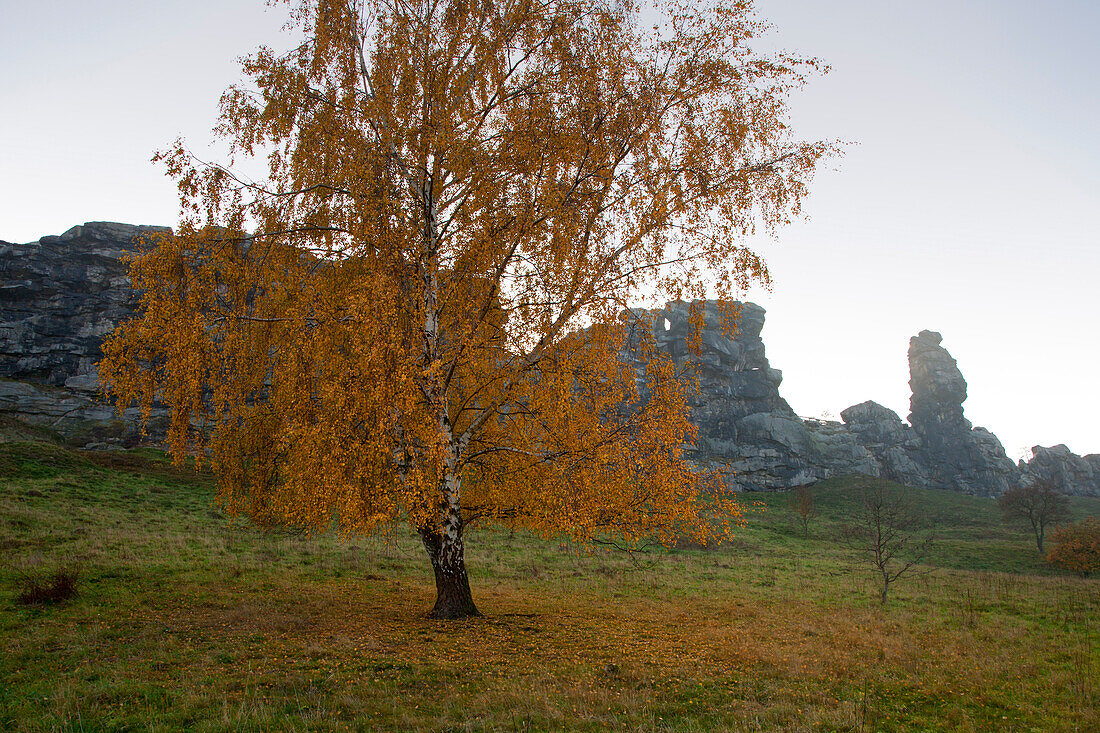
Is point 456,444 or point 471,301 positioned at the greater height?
point 471,301

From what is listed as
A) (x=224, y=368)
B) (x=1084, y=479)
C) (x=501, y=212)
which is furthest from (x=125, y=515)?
(x=1084, y=479)

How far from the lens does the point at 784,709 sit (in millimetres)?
6809

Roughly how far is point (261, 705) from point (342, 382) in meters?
4.41

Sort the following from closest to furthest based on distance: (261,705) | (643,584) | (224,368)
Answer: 1. (261,705)
2. (224,368)
3. (643,584)

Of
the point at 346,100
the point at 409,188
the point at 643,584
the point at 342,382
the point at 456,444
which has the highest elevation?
the point at 346,100

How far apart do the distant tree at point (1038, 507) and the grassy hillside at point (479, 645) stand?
4288 centimetres

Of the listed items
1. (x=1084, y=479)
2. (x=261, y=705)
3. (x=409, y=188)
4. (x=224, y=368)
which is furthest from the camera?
(x=1084, y=479)

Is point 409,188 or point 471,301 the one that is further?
point 409,188

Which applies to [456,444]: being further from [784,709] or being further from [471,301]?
[784,709]

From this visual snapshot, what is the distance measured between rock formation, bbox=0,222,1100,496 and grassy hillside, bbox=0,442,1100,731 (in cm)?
3832

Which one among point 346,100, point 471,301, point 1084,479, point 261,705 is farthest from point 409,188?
point 1084,479

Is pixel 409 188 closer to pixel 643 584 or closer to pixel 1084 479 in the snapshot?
pixel 643 584

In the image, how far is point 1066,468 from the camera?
135375mm

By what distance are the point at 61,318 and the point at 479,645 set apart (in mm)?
106313
